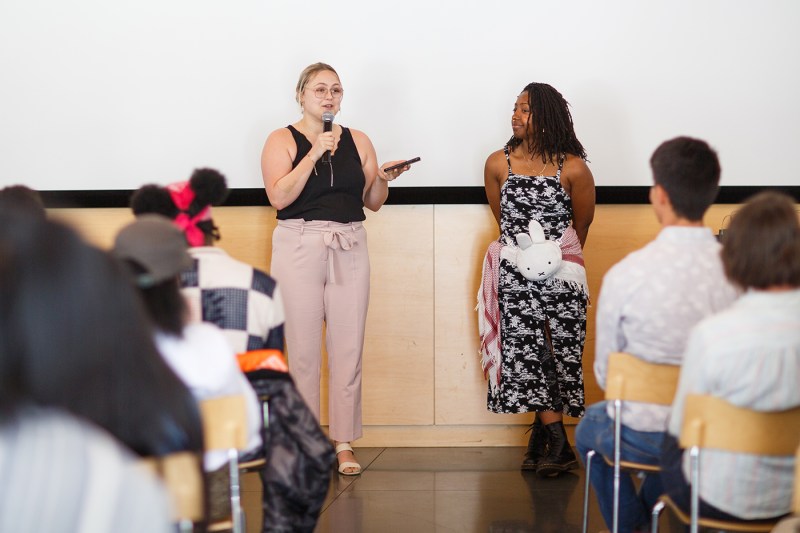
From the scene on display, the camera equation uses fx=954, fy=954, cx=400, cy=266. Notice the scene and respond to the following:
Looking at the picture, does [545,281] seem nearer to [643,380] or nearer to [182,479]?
[643,380]

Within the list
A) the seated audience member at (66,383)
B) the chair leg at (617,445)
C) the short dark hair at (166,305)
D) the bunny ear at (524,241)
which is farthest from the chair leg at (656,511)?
the bunny ear at (524,241)

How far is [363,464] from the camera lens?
13.9ft

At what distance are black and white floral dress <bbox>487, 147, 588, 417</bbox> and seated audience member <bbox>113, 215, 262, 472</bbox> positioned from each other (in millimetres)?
1967

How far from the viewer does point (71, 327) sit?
91 cm

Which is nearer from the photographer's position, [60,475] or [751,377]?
[60,475]

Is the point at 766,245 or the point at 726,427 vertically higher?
the point at 766,245

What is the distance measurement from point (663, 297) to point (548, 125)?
161cm

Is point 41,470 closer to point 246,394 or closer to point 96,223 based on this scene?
point 246,394

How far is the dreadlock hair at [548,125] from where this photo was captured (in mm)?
4000

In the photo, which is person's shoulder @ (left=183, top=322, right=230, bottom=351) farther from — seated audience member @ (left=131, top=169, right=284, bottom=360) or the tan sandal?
the tan sandal

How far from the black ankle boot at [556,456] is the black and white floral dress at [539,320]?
95mm

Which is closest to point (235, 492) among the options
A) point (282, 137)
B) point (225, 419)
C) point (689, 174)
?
point (225, 419)

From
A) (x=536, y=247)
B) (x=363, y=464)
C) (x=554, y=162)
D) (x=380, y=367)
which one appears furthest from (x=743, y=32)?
(x=363, y=464)

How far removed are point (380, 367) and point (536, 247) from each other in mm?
1107
